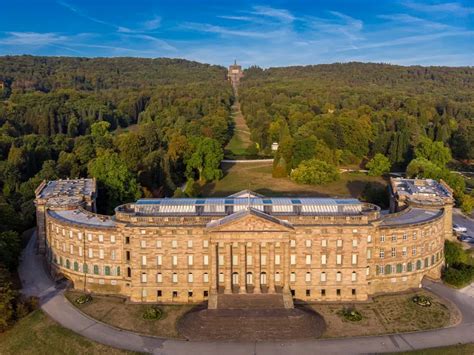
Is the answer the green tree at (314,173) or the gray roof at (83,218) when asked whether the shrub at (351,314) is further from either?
the green tree at (314,173)

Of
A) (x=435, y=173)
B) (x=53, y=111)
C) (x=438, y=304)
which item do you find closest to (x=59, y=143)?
(x=53, y=111)

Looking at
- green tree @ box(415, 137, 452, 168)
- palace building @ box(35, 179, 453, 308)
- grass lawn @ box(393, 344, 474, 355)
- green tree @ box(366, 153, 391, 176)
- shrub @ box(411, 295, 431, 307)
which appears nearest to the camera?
grass lawn @ box(393, 344, 474, 355)

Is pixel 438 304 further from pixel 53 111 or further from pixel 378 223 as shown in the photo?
pixel 53 111

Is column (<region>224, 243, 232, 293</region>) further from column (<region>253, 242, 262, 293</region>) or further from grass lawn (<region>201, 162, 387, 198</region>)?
grass lawn (<region>201, 162, 387, 198</region>)

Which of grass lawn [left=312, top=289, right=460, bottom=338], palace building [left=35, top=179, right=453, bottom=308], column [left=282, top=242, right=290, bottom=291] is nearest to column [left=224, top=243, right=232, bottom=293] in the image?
palace building [left=35, top=179, right=453, bottom=308]

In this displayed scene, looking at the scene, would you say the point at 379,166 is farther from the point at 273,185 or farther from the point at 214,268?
the point at 214,268

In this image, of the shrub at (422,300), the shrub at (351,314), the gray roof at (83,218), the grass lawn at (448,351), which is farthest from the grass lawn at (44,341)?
the shrub at (422,300)
